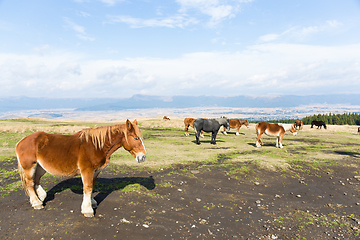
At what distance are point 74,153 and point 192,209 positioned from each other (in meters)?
4.68

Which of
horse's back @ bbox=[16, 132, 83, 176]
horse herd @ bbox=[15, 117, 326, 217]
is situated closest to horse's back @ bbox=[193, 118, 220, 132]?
horse herd @ bbox=[15, 117, 326, 217]

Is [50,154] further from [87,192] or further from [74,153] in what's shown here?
[87,192]

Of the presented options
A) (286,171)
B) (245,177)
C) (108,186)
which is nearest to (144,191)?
(108,186)

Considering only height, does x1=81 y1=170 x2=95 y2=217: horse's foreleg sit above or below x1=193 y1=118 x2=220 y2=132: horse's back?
below

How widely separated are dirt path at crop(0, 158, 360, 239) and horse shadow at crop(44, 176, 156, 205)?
0.12 ft

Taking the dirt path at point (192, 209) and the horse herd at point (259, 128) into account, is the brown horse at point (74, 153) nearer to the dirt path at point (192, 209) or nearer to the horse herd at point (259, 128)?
the dirt path at point (192, 209)

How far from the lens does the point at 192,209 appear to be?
737 centimetres

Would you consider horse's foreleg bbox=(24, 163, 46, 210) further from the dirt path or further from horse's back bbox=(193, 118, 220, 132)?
horse's back bbox=(193, 118, 220, 132)

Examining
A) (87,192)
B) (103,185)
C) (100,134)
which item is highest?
(100,134)

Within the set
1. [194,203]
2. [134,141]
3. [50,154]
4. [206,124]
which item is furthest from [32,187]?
[206,124]

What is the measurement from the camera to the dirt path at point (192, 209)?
579 cm

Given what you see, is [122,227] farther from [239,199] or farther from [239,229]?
[239,199]

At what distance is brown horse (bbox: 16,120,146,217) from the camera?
6098mm

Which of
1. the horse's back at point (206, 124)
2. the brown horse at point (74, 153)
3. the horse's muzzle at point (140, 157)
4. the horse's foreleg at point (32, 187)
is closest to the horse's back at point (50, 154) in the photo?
the brown horse at point (74, 153)
